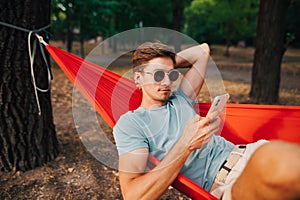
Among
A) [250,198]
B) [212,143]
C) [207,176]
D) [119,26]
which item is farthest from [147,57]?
[119,26]

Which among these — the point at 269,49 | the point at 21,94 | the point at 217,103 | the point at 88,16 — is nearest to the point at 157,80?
the point at 217,103

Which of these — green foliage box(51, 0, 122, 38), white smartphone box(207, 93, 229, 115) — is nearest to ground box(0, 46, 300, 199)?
white smartphone box(207, 93, 229, 115)

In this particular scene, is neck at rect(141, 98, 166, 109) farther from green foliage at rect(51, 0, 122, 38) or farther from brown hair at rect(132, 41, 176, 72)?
green foliage at rect(51, 0, 122, 38)

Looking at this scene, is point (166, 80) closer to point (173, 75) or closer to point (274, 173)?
point (173, 75)

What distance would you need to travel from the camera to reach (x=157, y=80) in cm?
161

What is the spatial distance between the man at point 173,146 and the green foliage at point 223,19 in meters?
12.9

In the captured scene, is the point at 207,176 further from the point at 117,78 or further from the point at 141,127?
the point at 117,78

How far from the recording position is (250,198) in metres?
1.04

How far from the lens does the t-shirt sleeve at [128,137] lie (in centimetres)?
141

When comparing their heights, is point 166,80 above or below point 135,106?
above

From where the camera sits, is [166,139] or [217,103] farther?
[166,139]

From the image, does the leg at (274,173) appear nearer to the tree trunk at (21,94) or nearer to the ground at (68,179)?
the ground at (68,179)

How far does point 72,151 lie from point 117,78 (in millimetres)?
1075

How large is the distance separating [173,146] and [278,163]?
2.03ft
